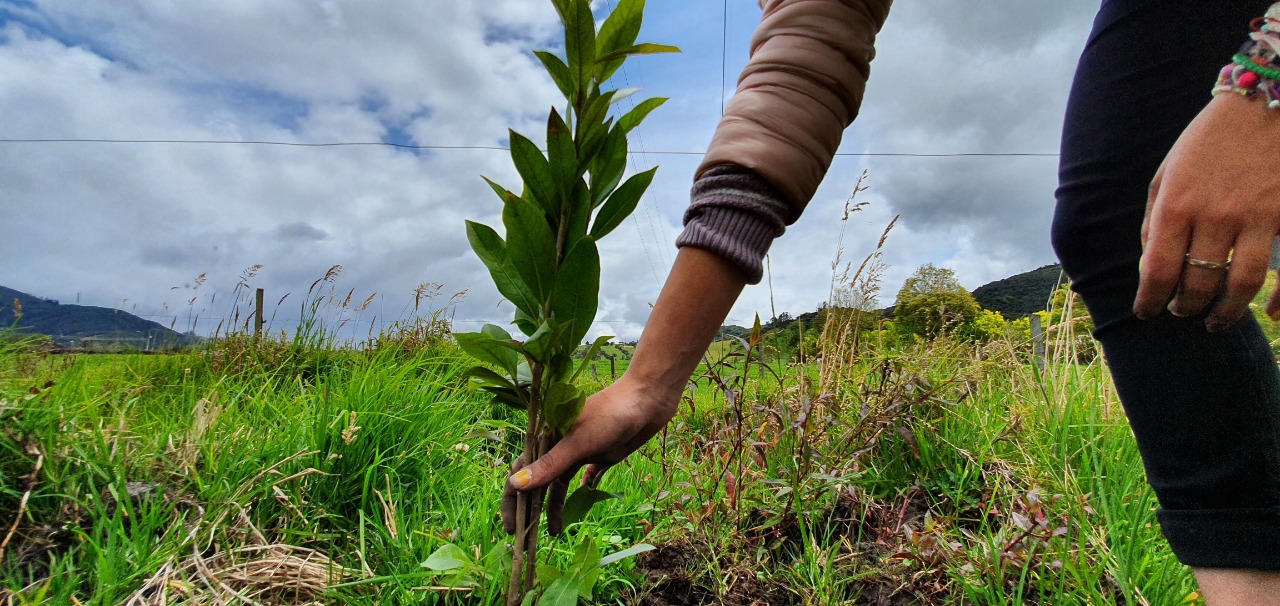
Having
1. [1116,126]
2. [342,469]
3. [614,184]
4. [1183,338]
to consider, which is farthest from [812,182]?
[342,469]

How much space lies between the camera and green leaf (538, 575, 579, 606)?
1.02 metres

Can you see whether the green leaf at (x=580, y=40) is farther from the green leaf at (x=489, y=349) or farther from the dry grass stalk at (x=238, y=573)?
the dry grass stalk at (x=238, y=573)

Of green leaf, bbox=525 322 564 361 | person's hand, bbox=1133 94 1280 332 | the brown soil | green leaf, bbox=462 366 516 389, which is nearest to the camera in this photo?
person's hand, bbox=1133 94 1280 332

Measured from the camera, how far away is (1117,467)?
7.64 ft

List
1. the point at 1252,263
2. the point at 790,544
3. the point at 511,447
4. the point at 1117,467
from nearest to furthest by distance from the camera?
the point at 1252,263 < the point at 790,544 < the point at 1117,467 < the point at 511,447

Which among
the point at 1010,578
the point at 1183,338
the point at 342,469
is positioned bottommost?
the point at 1010,578

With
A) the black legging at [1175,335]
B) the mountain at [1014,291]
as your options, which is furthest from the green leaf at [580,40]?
the mountain at [1014,291]

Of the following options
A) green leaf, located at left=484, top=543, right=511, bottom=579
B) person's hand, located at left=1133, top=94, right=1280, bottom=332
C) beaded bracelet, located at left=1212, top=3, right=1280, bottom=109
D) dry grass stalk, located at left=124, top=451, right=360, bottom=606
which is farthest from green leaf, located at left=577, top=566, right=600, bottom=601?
beaded bracelet, located at left=1212, top=3, right=1280, bottom=109

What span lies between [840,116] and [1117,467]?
201cm

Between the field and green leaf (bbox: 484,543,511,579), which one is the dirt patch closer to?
the field

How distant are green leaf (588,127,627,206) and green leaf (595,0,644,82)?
0.10 metres

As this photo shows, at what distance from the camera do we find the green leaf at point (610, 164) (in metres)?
0.96

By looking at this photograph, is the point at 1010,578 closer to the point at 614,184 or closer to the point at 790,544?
the point at 790,544

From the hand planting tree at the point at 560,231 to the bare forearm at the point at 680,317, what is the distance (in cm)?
8
